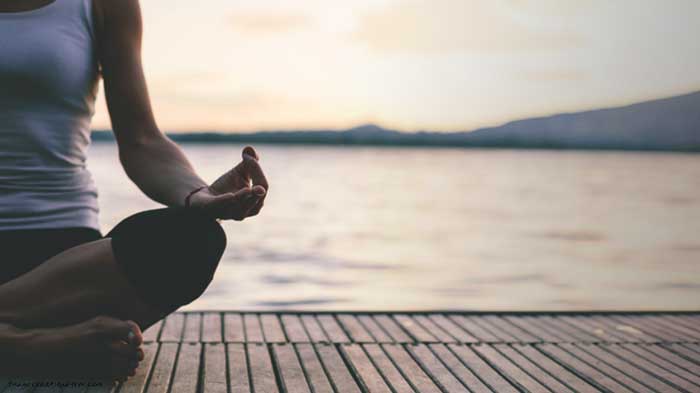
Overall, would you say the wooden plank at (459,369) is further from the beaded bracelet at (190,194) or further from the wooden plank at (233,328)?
the beaded bracelet at (190,194)

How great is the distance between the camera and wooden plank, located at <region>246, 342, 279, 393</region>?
2.50 metres

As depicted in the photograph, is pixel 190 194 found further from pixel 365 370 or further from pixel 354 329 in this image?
pixel 354 329

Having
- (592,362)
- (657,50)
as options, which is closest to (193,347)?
(592,362)

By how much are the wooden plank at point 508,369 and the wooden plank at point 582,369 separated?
193mm

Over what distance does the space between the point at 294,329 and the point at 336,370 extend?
670 mm

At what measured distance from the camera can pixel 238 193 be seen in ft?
6.63

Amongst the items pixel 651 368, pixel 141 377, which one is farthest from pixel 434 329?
pixel 141 377

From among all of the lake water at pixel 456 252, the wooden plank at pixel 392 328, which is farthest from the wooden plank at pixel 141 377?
the lake water at pixel 456 252

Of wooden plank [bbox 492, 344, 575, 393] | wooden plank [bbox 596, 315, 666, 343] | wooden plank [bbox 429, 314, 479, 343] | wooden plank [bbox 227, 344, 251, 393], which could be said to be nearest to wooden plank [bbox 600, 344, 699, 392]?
wooden plank [bbox 596, 315, 666, 343]

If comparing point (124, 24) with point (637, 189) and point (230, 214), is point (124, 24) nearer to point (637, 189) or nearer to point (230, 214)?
point (230, 214)

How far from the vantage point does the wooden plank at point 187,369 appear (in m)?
2.47

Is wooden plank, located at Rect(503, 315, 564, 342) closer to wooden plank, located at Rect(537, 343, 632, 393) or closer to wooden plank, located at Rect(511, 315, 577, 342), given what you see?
wooden plank, located at Rect(511, 315, 577, 342)

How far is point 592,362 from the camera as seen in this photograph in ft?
9.77

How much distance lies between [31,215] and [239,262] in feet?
23.4
